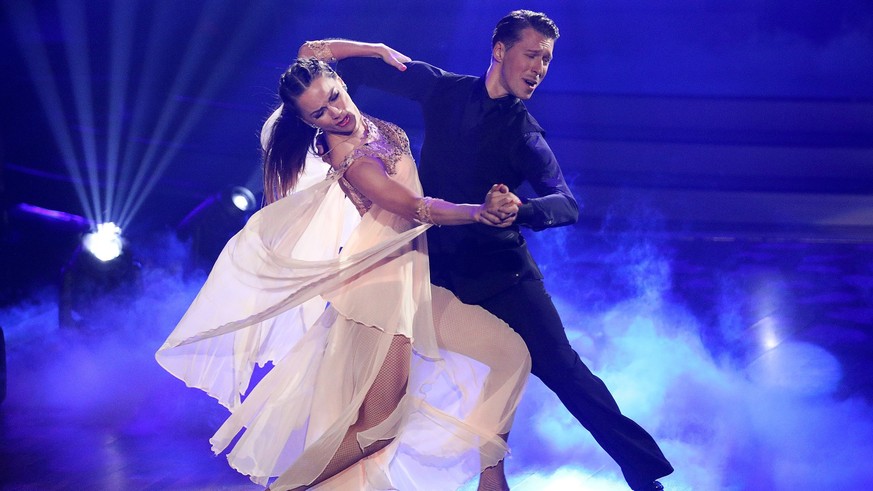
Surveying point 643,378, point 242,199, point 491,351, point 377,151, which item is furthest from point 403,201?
point 242,199

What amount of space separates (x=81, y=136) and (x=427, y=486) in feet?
13.8

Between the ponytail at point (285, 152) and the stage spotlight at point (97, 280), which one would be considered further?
the stage spotlight at point (97, 280)

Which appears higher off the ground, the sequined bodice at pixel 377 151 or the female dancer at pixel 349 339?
the sequined bodice at pixel 377 151

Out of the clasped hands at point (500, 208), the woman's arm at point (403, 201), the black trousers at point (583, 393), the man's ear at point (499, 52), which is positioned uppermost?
the man's ear at point (499, 52)

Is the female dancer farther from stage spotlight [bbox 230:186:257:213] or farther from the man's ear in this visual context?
stage spotlight [bbox 230:186:257:213]

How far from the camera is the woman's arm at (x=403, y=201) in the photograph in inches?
84.7

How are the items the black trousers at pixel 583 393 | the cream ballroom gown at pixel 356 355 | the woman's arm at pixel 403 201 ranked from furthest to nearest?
1. the black trousers at pixel 583 393
2. the cream ballroom gown at pixel 356 355
3. the woman's arm at pixel 403 201

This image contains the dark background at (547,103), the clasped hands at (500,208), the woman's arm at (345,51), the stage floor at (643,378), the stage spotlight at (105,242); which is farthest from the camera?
the stage spotlight at (105,242)

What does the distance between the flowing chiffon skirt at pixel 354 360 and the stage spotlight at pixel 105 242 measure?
135 inches

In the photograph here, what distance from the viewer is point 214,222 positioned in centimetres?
537

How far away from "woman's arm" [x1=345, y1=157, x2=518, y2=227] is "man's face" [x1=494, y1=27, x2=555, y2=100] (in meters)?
0.49

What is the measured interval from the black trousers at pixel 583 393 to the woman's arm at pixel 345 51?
91 cm

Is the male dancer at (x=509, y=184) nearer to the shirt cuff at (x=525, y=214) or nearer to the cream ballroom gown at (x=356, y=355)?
the cream ballroom gown at (x=356, y=355)

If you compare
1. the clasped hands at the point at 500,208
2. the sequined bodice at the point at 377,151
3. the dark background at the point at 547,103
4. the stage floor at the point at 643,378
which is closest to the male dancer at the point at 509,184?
the sequined bodice at the point at 377,151
